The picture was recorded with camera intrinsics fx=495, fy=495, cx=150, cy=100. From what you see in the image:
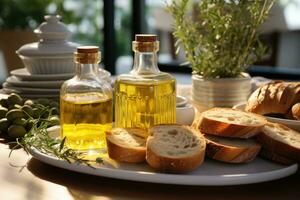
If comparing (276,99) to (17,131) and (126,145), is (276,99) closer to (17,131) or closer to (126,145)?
(126,145)

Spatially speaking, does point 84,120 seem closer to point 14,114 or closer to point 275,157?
point 14,114

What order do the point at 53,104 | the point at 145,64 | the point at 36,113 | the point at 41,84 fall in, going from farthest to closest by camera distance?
the point at 41,84
the point at 53,104
the point at 36,113
the point at 145,64

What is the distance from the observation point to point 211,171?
805mm

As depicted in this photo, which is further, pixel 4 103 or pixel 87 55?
pixel 4 103

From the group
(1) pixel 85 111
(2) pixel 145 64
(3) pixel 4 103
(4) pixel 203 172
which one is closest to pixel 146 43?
(2) pixel 145 64

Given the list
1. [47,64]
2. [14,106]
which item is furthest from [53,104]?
[47,64]

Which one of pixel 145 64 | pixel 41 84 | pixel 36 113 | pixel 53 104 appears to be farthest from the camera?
pixel 41 84

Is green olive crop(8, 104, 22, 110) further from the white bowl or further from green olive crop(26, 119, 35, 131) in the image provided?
the white bowl

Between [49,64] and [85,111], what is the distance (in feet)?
1.50

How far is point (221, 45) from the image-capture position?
3.93 ft

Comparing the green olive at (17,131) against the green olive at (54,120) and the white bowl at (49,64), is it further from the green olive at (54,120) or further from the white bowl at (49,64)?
the white bowl at (49,64)

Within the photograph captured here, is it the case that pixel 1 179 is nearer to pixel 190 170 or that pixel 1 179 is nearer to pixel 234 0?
pixel 190 170

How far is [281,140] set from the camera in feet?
2.75

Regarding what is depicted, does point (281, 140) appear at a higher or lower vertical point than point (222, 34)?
lower
